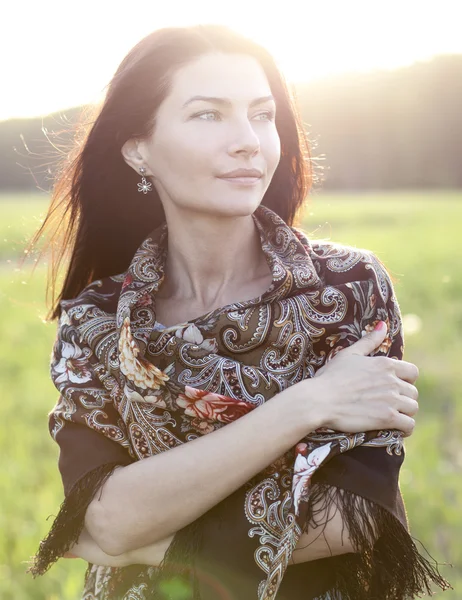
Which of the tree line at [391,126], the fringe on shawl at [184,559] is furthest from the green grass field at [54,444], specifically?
the tree line at [391,126]

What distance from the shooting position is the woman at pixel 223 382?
188cm

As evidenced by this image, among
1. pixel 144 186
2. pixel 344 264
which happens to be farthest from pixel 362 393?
pixel 144 186

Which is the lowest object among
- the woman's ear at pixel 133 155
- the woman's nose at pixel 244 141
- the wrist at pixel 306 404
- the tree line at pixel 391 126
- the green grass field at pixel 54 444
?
the tree line at pixel 391 126

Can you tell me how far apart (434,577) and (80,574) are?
2241 mm

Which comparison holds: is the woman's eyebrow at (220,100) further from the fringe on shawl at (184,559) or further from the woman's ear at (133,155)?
the fringe on shawl at (184,559)

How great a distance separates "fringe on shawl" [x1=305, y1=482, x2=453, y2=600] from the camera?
1854 mm

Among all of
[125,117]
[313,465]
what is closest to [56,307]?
[125,117]

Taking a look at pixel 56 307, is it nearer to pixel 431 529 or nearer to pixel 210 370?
pixel 210 370

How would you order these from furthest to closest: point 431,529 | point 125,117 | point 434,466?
1. point 434,466
2. point 431,529
3. point 125,117

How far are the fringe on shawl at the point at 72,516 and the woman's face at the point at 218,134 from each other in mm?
711

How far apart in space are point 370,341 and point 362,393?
0.15 meters

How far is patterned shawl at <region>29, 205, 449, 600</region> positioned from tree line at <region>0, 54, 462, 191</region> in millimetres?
40725

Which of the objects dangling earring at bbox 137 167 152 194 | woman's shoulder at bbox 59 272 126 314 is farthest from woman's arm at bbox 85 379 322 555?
dangling earring at bbox 137 167 152 194

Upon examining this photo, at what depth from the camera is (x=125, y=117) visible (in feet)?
7.66
